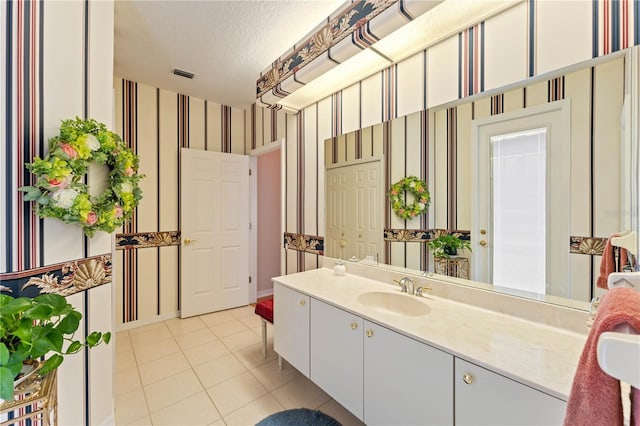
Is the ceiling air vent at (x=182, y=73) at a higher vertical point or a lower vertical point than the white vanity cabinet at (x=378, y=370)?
higher

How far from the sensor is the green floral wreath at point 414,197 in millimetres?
1715

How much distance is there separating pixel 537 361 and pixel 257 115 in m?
3.57

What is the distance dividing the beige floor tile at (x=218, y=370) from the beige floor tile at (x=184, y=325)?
0.79m

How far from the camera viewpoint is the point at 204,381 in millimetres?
2020

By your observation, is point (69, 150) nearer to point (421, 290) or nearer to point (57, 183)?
point (57, 183)

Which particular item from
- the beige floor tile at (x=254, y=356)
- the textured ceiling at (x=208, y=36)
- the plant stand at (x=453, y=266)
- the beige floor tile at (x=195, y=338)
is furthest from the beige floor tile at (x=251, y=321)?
the textured ceiling at (x=208, y=36)

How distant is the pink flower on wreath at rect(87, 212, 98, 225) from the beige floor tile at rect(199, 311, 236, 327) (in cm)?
210

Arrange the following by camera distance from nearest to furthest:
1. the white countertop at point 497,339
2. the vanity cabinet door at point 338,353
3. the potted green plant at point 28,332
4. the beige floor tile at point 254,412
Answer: the potted green plant at point 28,332 → the white countertop at point 497,339 → the vanity cabinet door at point 338,353 → the beige floor tile at point 254,412

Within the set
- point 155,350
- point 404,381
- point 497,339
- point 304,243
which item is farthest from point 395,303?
point 155,350

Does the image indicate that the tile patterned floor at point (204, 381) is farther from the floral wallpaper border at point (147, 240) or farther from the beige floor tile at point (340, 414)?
the floral wallpaper border at point (147, 240)

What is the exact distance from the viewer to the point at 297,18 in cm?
188

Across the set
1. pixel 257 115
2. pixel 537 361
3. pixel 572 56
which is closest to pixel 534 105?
pixel 572 56

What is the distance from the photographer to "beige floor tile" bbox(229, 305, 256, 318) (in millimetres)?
3332

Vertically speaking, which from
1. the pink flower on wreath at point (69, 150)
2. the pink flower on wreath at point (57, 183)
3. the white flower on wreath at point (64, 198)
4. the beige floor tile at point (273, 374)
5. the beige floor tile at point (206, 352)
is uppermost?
the pink flower on wreath at point (69, 150)
